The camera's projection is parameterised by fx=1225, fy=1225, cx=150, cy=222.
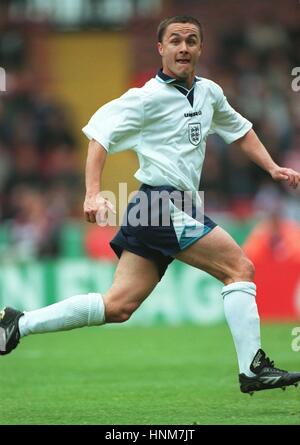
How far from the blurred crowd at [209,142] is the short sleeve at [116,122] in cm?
811

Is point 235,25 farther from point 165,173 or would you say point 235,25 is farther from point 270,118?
point 165,173

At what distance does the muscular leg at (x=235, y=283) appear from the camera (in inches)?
292

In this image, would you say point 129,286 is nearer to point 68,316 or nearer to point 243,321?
point 68,316

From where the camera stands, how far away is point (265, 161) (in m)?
7.99

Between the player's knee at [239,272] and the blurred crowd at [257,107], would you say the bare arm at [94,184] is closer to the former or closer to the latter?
the player's knee at [239,272]

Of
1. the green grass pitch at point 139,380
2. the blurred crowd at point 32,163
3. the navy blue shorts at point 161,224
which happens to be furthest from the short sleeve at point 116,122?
the blurred crowd at point 32,163

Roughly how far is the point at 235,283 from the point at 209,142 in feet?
33.2

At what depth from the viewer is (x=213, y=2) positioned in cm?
2069

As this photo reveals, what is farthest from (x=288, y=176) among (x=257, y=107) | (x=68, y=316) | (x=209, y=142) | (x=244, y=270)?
(x=257, y=107)

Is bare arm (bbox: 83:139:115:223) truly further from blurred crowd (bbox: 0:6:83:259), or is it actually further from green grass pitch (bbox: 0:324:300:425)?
blurred crowd (bbox: 0:6:83:259)

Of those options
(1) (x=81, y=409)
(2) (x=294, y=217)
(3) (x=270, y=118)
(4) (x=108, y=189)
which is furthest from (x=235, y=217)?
(1) (x=81, y=409)

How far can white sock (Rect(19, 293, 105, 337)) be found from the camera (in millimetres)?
7504

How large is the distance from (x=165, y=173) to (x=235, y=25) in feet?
43.7
